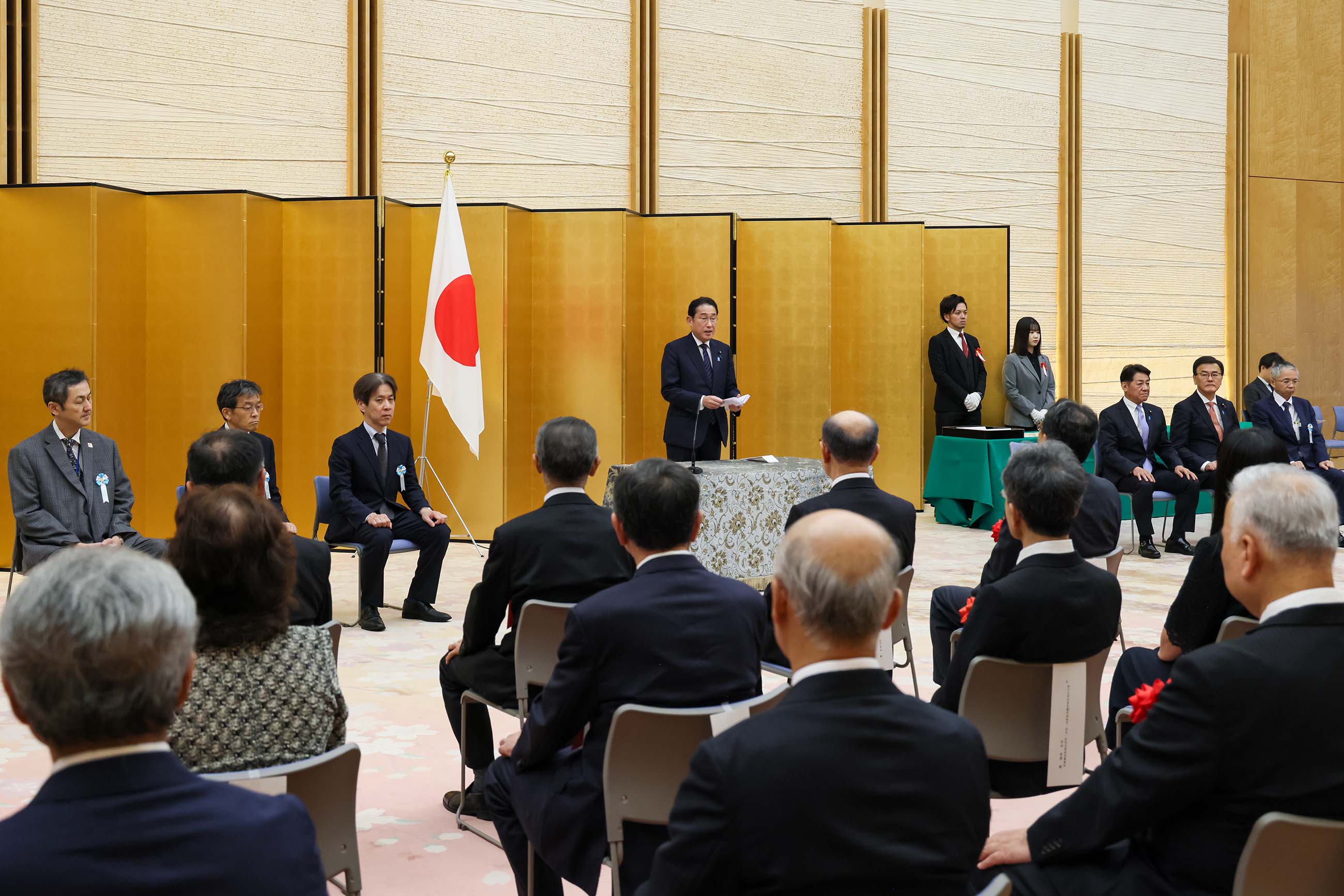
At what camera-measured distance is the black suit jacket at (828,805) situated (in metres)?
1.46

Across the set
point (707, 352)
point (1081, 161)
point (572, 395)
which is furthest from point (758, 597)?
point (1081, 161)

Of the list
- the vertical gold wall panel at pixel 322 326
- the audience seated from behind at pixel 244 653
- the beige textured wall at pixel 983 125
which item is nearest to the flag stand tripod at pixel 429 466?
the vertical gold wall panel at pixel 322 326

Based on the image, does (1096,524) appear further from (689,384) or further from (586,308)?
(586,308)

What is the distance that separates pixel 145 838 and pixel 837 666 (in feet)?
2.66

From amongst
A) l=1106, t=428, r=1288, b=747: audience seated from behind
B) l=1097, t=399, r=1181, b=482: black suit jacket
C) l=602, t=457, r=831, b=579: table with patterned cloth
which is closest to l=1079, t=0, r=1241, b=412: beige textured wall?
l=1097, t=399, r=1181, b=482: black suit jacket

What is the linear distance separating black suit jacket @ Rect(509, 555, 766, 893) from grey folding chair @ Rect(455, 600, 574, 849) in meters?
0.68

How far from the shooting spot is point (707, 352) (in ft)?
26.3

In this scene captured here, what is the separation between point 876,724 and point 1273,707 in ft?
2.08

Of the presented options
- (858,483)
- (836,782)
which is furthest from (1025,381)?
(836,782)

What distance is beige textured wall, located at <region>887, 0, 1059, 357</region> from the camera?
443 inches

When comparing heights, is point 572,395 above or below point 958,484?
above

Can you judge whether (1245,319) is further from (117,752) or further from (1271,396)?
(117,752)

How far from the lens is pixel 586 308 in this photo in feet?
28.3

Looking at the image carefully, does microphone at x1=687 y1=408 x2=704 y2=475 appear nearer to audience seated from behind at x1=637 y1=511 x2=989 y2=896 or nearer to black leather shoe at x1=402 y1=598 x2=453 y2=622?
black leather shoe at x1=402 y1=598 x2=453 y2=622
